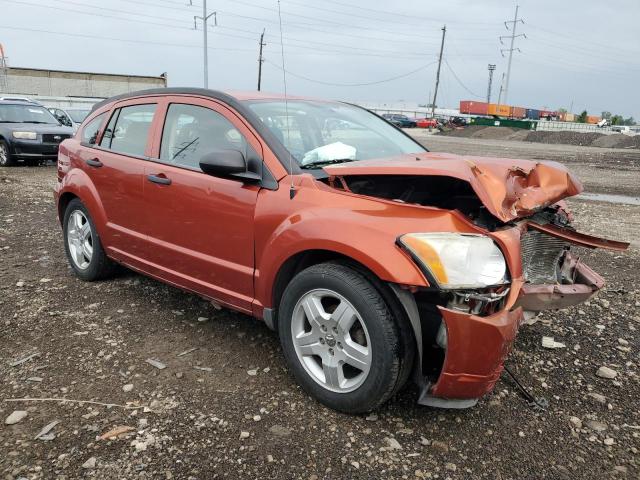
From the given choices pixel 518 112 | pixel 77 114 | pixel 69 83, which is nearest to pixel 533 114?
pixel 518 112

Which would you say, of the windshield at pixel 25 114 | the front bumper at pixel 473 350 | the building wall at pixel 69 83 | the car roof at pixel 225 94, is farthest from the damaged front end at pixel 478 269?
the building wall at pixel 69 83

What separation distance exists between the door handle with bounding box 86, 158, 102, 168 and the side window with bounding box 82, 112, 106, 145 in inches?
9.5

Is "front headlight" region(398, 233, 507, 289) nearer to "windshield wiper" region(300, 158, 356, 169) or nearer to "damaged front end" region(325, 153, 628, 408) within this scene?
"damaged front end" region(325, 153, 628, 408)

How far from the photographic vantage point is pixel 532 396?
120 inches

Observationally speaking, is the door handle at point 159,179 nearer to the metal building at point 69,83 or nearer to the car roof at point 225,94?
the car roof at point 225,94

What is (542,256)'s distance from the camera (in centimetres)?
317

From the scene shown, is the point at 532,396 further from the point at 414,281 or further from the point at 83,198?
the point at 83,198

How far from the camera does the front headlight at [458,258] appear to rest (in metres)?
2.38

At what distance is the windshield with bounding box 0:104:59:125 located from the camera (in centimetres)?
1327

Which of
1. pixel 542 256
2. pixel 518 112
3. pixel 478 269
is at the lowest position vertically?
pixel 542 256

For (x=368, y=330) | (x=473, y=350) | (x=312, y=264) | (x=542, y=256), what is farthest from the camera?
(x=542, y=256)

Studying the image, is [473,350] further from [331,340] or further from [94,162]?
[94,162]

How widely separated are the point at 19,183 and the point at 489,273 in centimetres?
1081

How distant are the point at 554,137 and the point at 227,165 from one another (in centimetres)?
4028
